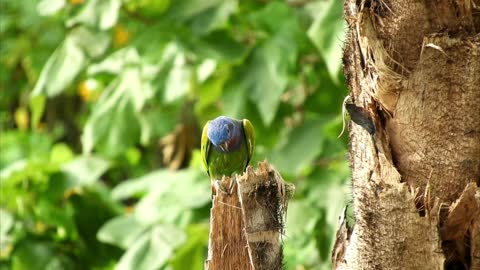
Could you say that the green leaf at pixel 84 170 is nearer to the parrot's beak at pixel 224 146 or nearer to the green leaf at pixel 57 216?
the green leaf at pixel 57 216

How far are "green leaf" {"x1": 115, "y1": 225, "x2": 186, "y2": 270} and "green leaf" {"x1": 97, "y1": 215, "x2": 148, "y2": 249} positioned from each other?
0.17ft

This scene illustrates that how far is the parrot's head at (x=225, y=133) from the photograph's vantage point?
261 centimetres

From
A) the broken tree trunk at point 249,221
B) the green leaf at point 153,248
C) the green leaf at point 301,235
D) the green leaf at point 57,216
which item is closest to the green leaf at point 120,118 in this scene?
the green leaf at point 57,216

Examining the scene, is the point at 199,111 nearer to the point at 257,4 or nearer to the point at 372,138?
the point at 257,4

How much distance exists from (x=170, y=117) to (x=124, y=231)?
1.19 meters

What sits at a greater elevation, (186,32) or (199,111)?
(186,32)

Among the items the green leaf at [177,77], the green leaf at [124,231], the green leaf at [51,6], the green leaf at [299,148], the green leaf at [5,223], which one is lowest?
the green leaf at [124,231]

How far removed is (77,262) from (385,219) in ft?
10.5

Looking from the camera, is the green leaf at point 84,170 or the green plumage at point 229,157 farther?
the green leaf at point 84,170

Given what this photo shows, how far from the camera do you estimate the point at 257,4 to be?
14.4 feet

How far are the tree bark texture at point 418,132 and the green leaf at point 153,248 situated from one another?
2.10 m

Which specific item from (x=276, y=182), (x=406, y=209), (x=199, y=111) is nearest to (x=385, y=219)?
(x=406, y=209)

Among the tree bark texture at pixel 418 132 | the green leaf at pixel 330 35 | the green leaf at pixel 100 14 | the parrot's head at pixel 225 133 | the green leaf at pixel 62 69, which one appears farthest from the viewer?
the green leaf at pixel 62 69

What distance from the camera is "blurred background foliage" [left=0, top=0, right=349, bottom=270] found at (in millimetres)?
4035
